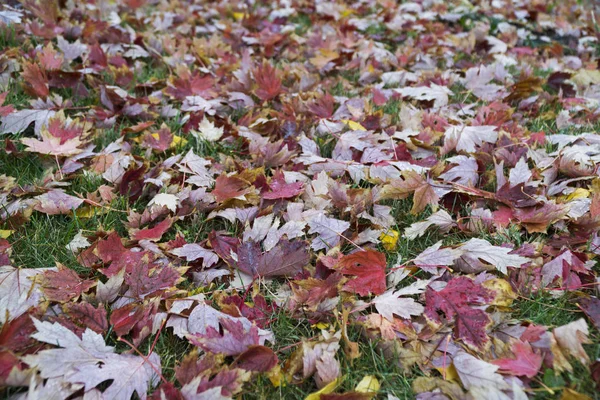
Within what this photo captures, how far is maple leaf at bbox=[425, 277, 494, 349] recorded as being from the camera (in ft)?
4.26

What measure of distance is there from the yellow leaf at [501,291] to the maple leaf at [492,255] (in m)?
0.04

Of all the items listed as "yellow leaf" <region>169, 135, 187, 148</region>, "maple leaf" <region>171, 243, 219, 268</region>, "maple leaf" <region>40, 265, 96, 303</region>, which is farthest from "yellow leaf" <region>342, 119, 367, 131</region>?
"maple leaf" <region>40, 265, 96, 303</region>

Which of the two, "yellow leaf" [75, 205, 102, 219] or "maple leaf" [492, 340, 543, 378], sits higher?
"maple leaf" [492, 340, 543, 378]

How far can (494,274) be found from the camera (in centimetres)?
153

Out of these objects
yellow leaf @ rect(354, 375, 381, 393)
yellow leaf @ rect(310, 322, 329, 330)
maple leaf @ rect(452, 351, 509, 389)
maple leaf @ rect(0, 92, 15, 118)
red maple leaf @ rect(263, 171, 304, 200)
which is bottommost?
yellow leaf @ rect(354, 375, 381, 393)

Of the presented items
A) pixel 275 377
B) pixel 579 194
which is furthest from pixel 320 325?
pixel 579 194

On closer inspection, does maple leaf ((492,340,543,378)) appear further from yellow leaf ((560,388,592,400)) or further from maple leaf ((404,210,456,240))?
maple leaf ((404,210,456,240))

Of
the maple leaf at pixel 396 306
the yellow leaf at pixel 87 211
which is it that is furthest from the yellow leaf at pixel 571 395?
the yellow leaf at pixel 87 211

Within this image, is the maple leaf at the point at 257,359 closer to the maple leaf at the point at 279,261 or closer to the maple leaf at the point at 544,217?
the maple leaf at the point at 279,261

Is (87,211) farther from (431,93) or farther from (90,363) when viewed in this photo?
(431,93)

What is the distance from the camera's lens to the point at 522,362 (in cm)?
121

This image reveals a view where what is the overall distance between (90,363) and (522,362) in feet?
3.68

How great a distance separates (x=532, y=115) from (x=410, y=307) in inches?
66.7

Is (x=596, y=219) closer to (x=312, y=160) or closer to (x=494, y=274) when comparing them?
(x=494, y=274)
